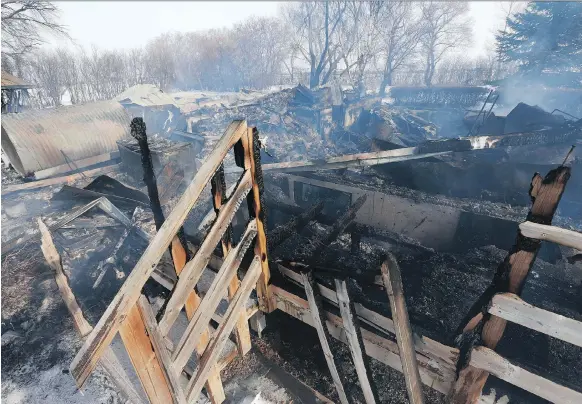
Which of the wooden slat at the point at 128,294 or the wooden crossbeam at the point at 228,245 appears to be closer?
the wooden slat at the point at 128,294

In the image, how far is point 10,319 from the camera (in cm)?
394

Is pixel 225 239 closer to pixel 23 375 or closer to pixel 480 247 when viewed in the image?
pixel 23 375

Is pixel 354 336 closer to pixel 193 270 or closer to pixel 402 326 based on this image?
pixel 402 326

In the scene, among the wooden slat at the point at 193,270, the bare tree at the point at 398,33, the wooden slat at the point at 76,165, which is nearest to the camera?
the wooden slat at the point at 193,270

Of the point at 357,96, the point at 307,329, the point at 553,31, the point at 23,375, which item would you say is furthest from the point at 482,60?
the point at 23,375

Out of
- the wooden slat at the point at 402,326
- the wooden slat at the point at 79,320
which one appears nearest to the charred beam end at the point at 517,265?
the wooden slat at the point at 402,326

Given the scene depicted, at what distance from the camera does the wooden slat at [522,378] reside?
4.73 feet

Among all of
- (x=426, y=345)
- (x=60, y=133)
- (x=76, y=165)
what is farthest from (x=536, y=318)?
(x=60, y=133)

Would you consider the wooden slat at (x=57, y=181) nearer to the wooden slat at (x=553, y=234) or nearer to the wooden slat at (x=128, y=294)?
the wooden slat at (x=128, y=294)

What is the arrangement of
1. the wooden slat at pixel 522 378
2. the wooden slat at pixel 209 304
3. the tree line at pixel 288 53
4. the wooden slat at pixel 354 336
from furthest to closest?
the tree line at pixel 288 53, the wooden slat at pixel 354 336, the wooden slat at pixel 209 304, the wooden slat at pixel 522 378

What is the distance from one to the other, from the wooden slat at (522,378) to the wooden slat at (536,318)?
0.29 m

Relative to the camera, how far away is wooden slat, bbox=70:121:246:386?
1200 millimetres

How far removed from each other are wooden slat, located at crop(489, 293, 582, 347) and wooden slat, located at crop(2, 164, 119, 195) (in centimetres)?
1049

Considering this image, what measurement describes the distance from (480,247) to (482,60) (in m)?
40.8
